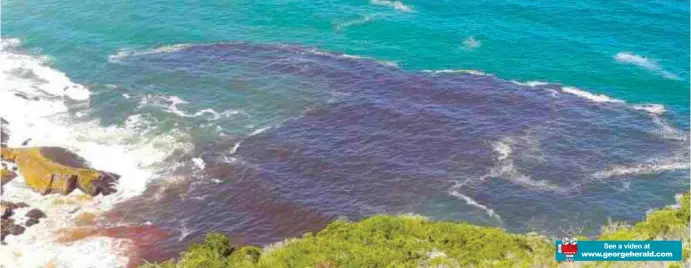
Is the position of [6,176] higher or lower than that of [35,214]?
higher

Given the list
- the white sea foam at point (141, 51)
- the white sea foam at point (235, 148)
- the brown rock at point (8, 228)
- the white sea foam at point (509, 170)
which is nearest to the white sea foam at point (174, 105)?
the white sea foam at point (235, 148)

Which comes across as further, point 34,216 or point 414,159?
point 414,159

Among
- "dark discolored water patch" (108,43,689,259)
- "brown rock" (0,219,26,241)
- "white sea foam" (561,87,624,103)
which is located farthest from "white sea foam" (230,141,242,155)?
"white sea foam" (561,87,624,103)

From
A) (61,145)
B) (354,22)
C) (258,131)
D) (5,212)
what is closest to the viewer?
(5,212)

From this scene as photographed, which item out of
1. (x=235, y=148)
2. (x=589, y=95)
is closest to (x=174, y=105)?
(x=235, y=148)

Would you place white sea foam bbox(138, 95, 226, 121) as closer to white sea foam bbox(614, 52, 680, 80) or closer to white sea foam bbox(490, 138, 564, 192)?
white sea foam bbox(490, 138, 564, 192)

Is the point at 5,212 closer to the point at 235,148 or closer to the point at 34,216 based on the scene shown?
the point at 34,216

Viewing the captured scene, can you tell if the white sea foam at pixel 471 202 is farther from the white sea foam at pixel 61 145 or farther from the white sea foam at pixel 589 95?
the white sea foam at pixel 61 145
